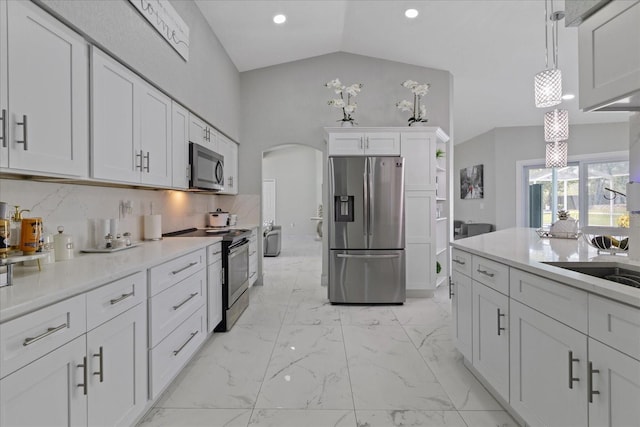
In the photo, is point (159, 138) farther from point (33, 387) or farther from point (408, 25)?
point (408, 25)

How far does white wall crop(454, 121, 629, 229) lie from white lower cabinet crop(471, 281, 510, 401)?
5538 mm

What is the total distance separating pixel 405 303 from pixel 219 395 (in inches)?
98.5

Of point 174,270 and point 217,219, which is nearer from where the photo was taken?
point 174,270

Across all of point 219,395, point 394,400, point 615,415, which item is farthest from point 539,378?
point 219,395

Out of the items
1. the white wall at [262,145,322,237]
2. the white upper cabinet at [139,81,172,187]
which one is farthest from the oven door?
the white wall at [262,145,322,237]

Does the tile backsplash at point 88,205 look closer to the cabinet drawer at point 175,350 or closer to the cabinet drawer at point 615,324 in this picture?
the cabinet drawer at point 175,350

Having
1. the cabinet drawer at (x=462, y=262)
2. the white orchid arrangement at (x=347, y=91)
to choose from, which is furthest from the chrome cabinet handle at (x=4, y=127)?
the white orchid arrangement at (x=347, y=91)

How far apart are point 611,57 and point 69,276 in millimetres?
2411

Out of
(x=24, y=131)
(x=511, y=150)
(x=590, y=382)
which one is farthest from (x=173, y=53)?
(x=511, y=150)

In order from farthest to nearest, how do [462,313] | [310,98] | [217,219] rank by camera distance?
[310,98] → [217,219] → [462,313]

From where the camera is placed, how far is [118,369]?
1461 millimetres

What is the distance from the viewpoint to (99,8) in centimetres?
178

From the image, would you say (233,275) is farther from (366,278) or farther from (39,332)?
(39,332)

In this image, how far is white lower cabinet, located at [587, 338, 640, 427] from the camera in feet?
3.31
